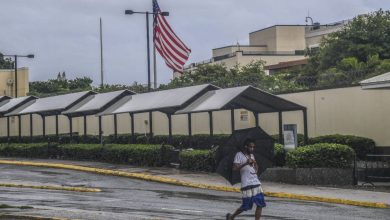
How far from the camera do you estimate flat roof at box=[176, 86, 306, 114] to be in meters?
27.9

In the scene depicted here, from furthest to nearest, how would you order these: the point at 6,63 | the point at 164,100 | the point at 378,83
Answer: the point at 6,63 → the point at 164,100 → the point at 378,83

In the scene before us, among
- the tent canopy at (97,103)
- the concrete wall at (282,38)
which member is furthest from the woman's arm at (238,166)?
the concrete wall at (282,38)

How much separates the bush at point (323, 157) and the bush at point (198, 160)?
179 inches

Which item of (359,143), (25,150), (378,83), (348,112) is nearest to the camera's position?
A: (378,83)

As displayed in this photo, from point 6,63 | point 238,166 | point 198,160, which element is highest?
point 6,63

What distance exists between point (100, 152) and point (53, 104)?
853 cm

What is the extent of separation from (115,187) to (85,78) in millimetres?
82823

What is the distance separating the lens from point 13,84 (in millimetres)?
68938

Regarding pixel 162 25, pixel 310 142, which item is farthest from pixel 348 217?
pixel 162 25

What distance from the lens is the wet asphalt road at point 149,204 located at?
51.9 feet

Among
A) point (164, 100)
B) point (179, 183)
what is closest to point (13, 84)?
point (164, 100)

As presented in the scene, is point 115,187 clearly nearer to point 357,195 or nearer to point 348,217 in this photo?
point 357,195

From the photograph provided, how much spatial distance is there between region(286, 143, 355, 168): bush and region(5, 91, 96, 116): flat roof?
68.1ft

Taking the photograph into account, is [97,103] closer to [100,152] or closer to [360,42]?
[100,152]
